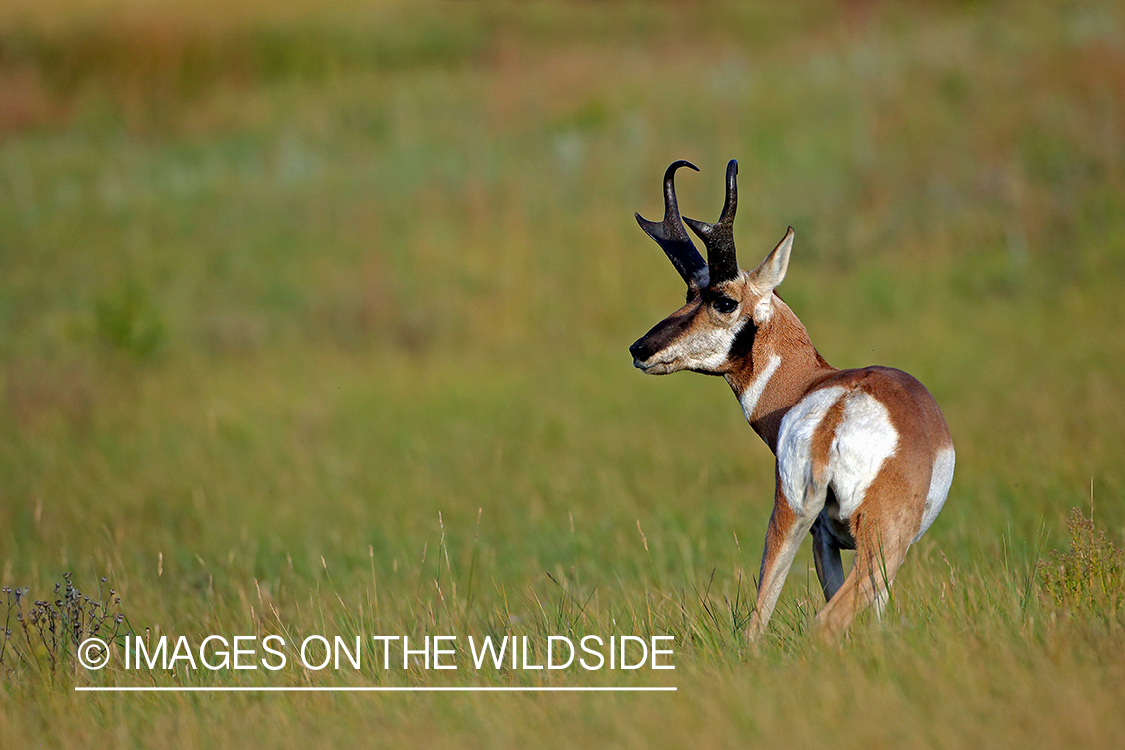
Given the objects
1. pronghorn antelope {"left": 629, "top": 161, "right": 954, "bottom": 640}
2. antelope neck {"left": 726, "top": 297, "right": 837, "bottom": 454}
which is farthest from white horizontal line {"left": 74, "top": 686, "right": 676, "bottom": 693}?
antelope neck {"left": 726, "top": 297, "right": 837, "bottom": 454}

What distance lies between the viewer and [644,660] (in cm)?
441

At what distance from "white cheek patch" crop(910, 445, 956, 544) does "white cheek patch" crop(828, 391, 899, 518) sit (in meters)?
0.27

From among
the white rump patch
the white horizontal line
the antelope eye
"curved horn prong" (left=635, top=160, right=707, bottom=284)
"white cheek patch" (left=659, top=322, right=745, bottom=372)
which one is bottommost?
the white horizontal line

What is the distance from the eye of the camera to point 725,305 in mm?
5074

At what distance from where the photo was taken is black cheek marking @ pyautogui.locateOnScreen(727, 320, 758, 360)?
16.6ft

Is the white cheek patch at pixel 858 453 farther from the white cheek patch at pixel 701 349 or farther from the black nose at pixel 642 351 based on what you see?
the black nose at pixel 642 351

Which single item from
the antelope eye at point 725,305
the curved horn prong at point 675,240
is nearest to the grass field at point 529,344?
the antelope eye at point 725,305

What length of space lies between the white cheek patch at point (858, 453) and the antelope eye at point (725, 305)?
3.36 feet

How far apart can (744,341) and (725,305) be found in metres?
0.18

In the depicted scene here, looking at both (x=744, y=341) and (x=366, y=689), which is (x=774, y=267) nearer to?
(x=744, y=341)

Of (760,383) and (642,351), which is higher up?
(642,351)

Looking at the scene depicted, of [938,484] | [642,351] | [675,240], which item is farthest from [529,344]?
[938,484]

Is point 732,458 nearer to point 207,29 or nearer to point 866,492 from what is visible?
point 866,492

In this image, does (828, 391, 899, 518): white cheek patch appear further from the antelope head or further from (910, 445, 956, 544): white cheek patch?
the antelope head
